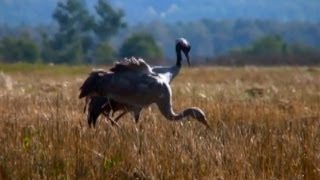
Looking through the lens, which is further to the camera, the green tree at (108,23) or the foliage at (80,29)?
the green tree at (108,23)

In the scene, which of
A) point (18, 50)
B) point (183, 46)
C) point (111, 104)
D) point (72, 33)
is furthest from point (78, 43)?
point (111, 104)

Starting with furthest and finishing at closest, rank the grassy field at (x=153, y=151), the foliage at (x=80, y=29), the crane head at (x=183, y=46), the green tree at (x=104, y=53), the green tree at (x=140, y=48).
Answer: the foliage at (x=80, y=29) < the green tree at (x=140, y=48) < the green tree at (x=104, y=53) < the crane head at (x=183, y=46) < the grassy field at (x=153, y=151)

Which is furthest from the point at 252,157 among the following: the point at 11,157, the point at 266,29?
the point at 266,29

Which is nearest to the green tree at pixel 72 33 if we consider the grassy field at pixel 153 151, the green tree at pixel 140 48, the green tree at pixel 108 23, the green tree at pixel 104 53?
the green tree at pixel 108 23

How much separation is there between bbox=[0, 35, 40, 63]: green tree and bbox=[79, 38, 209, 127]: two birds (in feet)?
209

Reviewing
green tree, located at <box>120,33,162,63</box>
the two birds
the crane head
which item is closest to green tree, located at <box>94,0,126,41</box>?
green tree, located at <box>120,33,162,63</box>

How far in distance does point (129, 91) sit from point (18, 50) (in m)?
67.6

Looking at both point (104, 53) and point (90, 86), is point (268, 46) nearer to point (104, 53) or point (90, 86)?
point (104, 53)

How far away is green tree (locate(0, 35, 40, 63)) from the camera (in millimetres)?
75787

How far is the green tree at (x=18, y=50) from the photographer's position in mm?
75787

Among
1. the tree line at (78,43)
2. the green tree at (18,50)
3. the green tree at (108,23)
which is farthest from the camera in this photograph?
the green tree at (108,23)

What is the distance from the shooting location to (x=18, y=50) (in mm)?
78125

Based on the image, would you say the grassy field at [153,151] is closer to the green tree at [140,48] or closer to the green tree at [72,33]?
the green tree at [140,48]

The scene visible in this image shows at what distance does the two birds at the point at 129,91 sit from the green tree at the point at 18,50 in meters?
63.6
